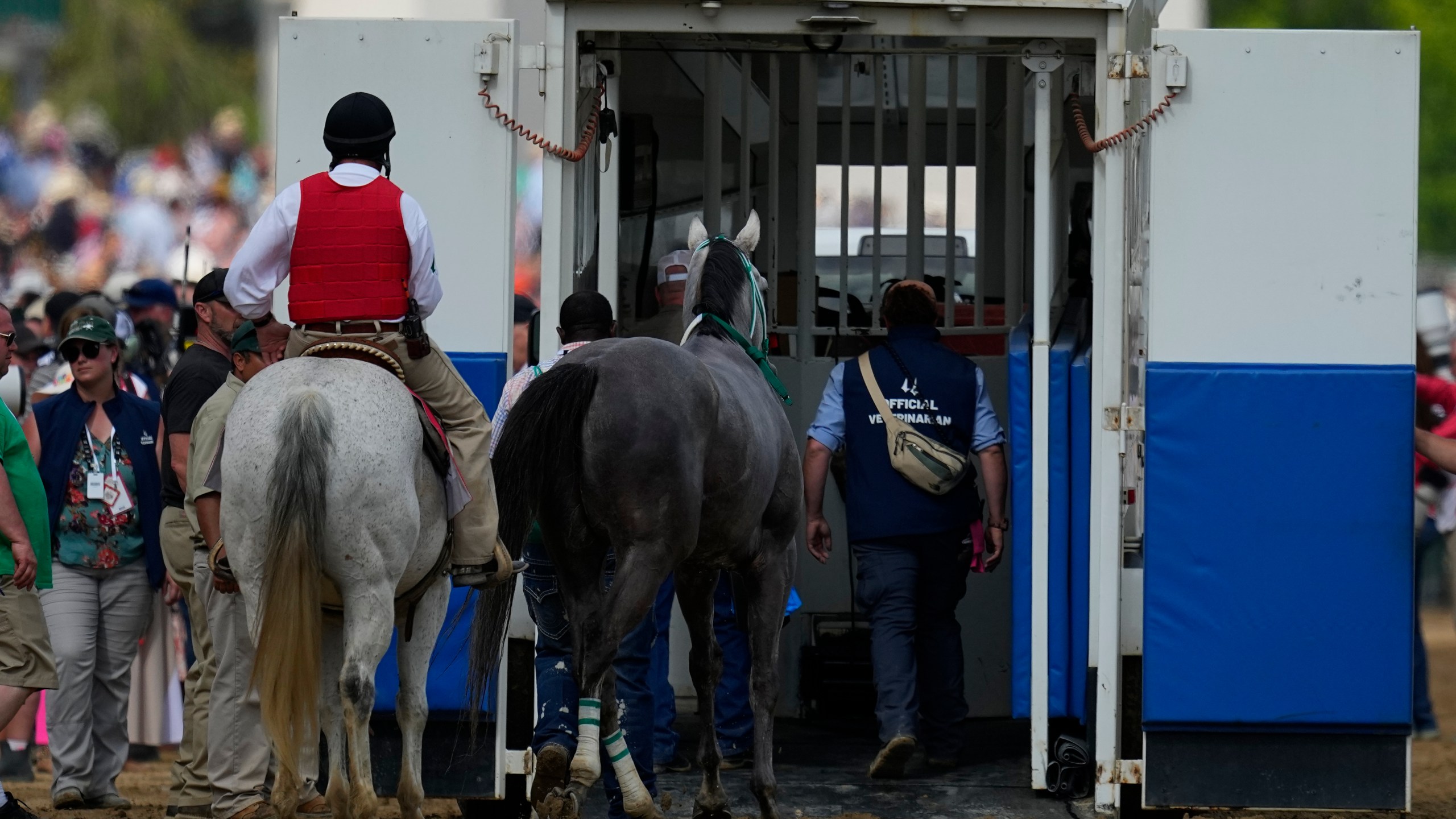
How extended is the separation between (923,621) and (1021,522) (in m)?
0.67

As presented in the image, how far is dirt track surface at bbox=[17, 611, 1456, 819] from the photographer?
5.98m

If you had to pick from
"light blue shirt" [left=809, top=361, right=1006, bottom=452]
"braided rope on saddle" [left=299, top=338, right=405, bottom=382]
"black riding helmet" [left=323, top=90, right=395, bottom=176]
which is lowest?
"light blue shirt" [left=809, top=361, right=1006, bottom=452]

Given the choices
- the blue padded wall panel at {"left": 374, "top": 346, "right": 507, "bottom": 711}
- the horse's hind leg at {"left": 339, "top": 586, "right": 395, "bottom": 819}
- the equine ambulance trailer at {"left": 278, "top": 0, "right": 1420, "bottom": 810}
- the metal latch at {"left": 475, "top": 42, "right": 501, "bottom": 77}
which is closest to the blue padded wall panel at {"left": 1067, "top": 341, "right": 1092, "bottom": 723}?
the equine ambulance trailer at {"left": 278, "top": 0, "right": 1420, "bottom": 810}

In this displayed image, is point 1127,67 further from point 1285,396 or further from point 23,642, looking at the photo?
point 23,642

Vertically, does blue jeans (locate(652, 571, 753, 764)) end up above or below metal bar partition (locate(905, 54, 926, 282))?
below

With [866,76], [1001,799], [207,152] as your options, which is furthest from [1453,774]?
[207,152]

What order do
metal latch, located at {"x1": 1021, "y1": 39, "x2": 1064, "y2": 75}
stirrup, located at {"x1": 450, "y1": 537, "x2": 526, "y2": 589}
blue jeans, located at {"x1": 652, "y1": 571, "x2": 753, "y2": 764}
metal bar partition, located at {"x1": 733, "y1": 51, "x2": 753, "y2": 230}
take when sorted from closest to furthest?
stirrup, located at {"x1": 450, "y1": 537, "x2": 526, "y2": 589}
metal latch, located at {"x1": 1021, "y1": 39, "x2": 1064, "y2": 75}
blue jeans, located at {"x1": 652, "y1": 571, "x2": 753, "y2": 764}
metal bar partition, located at {"x1": 733, "y1": 51, "x2": 753, "y2": 230}

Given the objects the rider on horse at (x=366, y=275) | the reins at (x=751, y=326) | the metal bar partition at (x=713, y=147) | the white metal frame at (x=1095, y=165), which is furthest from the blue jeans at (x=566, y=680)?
the metal bar partition at (x=713, y=147)

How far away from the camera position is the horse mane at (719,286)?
5773mm

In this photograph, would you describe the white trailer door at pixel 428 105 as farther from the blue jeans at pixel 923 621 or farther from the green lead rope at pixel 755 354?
the blue jeans at pixel 923 621

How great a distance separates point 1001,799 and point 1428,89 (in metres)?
16.5

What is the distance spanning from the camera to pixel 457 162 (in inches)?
224

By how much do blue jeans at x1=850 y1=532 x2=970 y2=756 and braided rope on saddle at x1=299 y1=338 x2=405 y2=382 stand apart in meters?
2.50

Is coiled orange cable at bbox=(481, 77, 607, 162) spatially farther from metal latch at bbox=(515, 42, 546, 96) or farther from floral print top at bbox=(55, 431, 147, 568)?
floral print top at bbox=(55, 431, 147, 568)
